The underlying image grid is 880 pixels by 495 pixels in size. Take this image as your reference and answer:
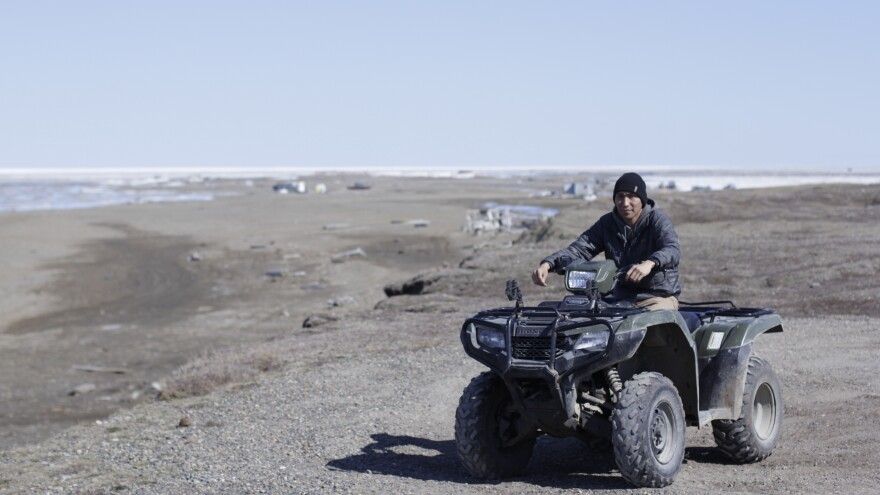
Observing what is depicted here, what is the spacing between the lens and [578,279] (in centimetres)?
919

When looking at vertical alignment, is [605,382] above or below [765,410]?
above

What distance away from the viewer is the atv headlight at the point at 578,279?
911cm

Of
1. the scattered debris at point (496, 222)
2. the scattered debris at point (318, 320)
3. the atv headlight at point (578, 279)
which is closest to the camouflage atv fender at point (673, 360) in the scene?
the atv headlight at point (578, 279)

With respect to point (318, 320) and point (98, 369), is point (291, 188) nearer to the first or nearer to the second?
point (98, 369)

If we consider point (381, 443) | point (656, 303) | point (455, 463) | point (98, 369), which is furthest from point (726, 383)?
point (98, 369)

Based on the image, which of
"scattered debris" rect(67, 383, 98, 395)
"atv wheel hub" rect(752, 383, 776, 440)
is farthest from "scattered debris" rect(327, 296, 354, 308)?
"atv wheel hub" rect(752, 383, 776, 440)

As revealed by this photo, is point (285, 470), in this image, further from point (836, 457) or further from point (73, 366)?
point (73, 366)

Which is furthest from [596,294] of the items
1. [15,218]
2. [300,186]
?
[300,186]

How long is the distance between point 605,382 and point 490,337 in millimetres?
1050

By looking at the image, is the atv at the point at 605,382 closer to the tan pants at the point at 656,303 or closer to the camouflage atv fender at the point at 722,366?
the camouflage atv fender at the point at 722,366

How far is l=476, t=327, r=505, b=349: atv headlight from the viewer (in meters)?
9.13

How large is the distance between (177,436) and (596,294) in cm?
572

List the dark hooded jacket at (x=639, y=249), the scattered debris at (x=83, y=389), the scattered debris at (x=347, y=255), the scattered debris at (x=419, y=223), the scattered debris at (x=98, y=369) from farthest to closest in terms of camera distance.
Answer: the scattered debris at (x=419, y=223), the scattered debris at (x=347, y=255), the scattered debris at (x=98, y=369), the scattered debris at (x=83, y=389), the dark hooded jacket at (x=639, y=249)

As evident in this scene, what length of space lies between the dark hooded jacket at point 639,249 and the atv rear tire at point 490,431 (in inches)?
44.9
